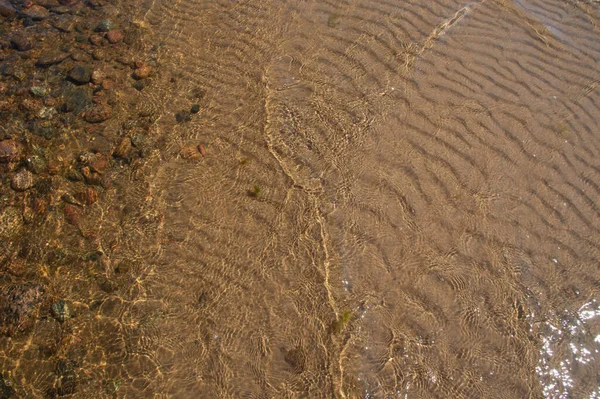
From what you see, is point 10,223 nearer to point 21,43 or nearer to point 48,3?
point 21,43

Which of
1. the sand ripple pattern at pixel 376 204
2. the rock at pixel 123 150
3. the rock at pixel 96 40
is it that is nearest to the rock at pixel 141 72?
the sand ripple pattern at pixel 376 204

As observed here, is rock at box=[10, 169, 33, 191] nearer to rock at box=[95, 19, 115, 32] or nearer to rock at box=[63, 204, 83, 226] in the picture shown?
rock at box=[63, 204, 83, 226]

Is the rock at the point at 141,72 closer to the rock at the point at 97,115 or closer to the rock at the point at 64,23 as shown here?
the rock at the point at 97,115

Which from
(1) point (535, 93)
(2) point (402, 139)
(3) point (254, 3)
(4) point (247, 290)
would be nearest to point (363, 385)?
(4) point (247, 290)

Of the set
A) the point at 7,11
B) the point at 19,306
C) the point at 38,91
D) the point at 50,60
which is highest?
the point at 7,11

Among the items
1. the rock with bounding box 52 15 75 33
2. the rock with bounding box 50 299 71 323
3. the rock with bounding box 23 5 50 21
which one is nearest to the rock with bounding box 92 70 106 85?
the rock with bounding box 52 15 75 33

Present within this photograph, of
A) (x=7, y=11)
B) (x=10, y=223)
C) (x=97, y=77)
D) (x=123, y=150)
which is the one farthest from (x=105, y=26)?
(x=10, y=223)
